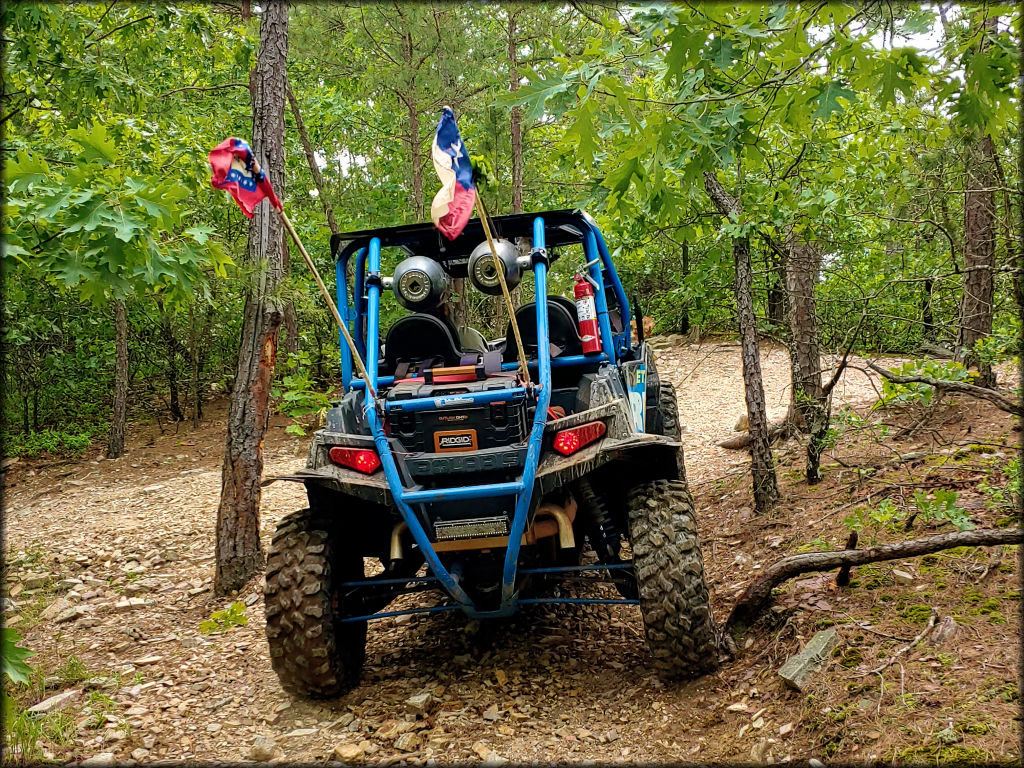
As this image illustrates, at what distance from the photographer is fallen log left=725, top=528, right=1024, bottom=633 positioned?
3.18 m

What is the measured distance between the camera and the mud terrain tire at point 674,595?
3547 millimetres

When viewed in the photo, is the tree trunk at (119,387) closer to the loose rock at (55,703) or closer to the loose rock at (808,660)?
the loose rock at (55,703)

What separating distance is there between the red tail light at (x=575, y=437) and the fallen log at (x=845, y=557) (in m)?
1.17

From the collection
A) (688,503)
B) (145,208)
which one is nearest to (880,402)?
(688,503)

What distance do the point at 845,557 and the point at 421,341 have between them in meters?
2.67

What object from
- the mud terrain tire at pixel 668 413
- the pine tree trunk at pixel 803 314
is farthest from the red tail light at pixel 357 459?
the mud terrain tire at pixel 668 413

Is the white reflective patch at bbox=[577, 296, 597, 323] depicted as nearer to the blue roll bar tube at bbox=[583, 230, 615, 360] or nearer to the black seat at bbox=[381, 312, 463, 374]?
the blue roll bar tube at bbox=[583, 230, 615, 360]

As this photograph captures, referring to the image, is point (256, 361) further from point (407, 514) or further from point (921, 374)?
point (921, 374)

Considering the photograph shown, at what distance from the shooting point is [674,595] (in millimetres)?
3541

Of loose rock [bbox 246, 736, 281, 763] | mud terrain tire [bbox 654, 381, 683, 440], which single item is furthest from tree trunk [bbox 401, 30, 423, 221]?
loose rock [bbox 246, 736, 281, 763]

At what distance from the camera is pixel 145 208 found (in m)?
3.59

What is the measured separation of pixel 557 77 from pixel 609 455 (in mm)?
1740

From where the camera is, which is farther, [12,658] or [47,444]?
[47,444]

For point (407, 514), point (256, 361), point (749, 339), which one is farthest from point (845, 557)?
point (256, 361)
